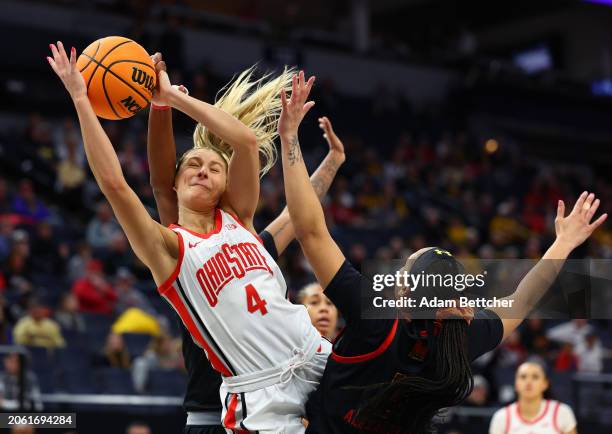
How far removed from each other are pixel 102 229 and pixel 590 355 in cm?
672

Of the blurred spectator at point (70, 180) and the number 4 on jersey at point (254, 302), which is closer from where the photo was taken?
the number 4 on jersey at point (254, 302)

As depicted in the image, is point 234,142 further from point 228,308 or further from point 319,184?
point 319,184

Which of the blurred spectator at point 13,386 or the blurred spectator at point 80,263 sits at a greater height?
the blurred spectator at point 80,263

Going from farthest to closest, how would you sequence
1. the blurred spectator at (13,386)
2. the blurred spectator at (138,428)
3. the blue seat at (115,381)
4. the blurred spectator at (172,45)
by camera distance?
the blurred spectator at (172,45)
the blue seat at (115,381)
the blurred spectator at (13,386)
the blurred spectator at (138,428)

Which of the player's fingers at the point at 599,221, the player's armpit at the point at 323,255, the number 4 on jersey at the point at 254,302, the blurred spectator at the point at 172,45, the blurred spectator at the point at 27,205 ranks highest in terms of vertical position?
the blurred spectator at the point at 172,45

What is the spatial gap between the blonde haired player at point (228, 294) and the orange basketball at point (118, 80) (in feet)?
0.35

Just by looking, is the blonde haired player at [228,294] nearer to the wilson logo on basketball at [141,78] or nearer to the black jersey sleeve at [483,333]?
the wilson logo on basketball at [141,78]

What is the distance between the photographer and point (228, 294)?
432 centimetres

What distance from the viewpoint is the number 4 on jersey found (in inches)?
170

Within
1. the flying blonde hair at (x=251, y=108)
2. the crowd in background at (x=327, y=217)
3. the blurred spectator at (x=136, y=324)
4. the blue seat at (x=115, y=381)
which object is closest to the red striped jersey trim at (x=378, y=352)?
the flying blonde hair at (x=251, y=108)

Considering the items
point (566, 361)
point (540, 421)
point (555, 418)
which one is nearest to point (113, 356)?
point (540, 421)

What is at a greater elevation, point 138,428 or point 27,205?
point 27,205

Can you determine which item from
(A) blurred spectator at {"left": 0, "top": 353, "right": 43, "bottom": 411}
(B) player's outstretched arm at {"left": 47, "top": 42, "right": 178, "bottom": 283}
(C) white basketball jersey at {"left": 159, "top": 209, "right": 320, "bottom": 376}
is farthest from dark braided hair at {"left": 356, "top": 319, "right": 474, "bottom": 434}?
(A) blurred spectator at {"left": 0, "top": 353, "right": 43, "bottom": 411}

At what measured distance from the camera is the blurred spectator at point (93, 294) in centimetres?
1137
